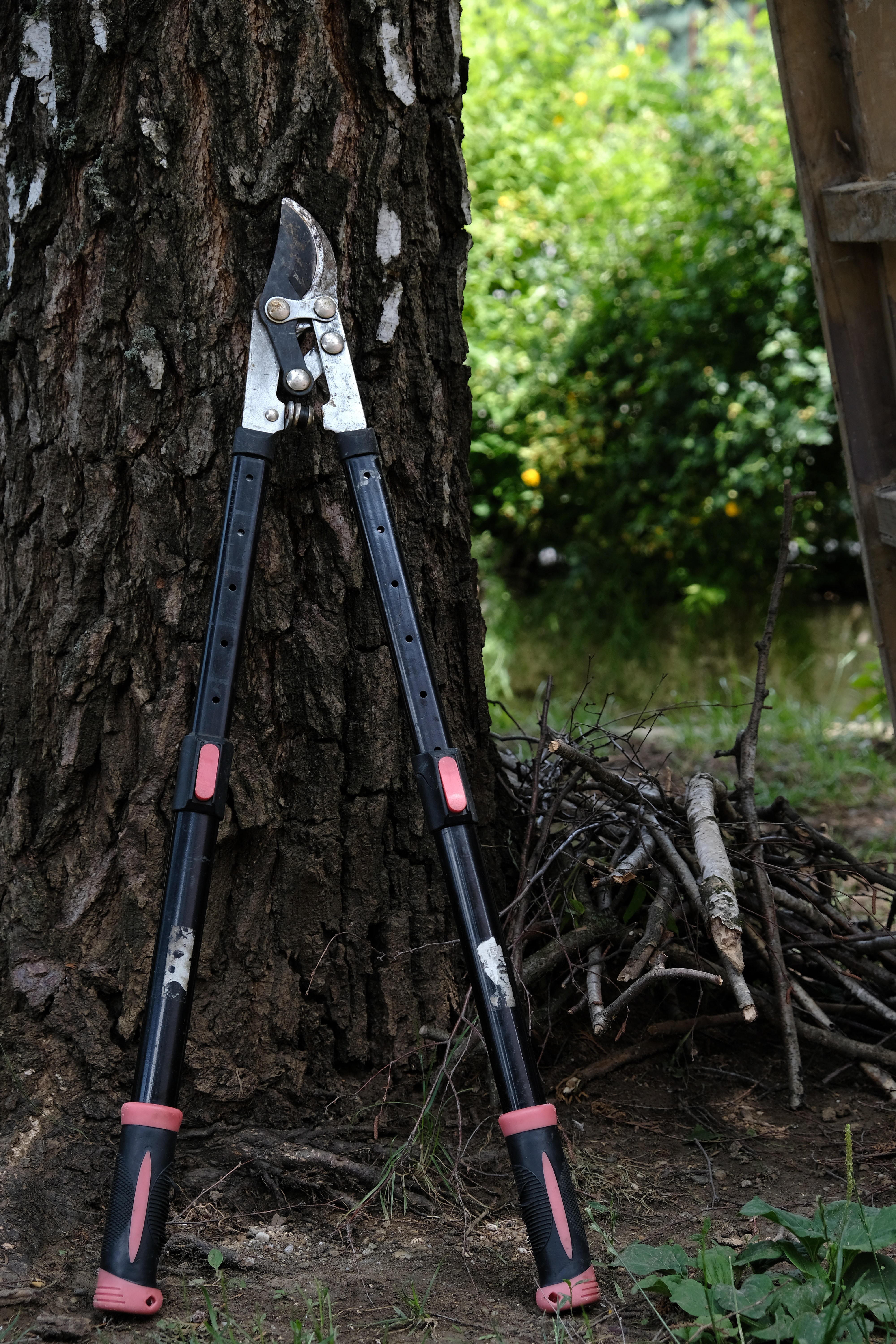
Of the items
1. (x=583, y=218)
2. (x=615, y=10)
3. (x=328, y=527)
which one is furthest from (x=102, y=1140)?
(x=615, y=10)

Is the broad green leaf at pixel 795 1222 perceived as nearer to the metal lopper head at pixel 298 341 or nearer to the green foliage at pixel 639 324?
the metal lopper head at pixel 298 341

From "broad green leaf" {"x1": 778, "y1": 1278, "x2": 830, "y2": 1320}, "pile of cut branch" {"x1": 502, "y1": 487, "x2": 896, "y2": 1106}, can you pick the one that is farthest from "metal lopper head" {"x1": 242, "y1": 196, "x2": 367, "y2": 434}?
"broad green leaf" {"x1": 778, "y1": 1278, "x2": 830, "y2": 1320}

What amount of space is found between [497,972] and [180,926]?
1.53 ft

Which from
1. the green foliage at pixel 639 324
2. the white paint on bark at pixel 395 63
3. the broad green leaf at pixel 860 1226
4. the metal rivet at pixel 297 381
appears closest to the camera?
the broad green leaf at pixel 860 1226

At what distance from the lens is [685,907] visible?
2070mm

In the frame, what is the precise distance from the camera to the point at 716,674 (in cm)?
612

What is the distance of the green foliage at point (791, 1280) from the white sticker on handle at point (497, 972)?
15.7 inches

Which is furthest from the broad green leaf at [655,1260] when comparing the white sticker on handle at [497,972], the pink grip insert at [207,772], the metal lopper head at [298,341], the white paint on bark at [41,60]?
the white paint on bark at [41,60]

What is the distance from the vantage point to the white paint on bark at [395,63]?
1890 mm

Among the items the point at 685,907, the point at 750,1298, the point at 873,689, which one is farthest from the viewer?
the point at 873,689

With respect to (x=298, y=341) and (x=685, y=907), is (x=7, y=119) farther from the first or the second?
(x=685, y=907)

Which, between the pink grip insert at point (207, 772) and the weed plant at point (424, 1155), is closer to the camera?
the pink grip insert at point (207, 772)

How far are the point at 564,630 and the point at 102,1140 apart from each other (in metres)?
4.76

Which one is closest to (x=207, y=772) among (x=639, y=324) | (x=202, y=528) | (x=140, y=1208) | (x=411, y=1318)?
(x=202, y=528)
